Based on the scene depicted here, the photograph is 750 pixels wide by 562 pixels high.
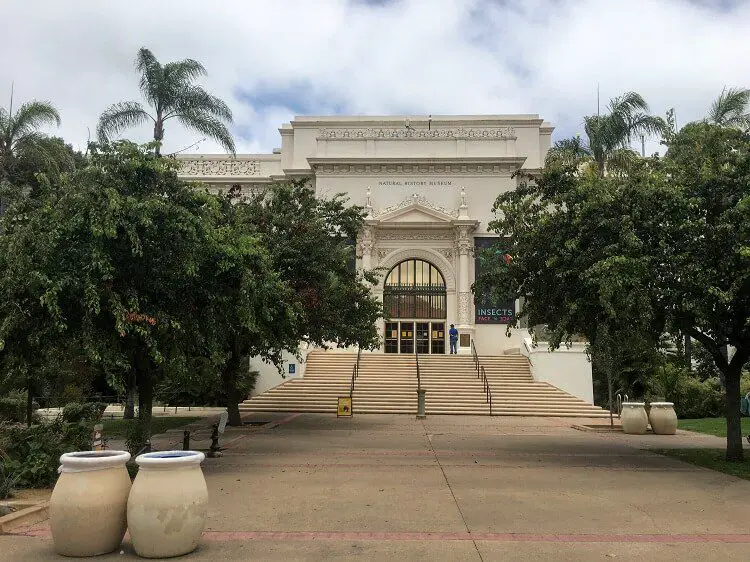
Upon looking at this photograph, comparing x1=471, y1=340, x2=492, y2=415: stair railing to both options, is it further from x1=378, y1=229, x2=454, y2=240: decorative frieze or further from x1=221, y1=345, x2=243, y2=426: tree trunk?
x1=221, y1=345, x2=243, y2=426: tree trunk

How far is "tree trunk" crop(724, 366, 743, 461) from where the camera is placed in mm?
13133

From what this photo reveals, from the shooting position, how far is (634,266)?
11.4 meters

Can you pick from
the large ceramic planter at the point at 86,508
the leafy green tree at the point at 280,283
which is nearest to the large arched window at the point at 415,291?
the leafy green tree at the point at 280,283

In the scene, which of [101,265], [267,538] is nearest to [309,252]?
[101,265]

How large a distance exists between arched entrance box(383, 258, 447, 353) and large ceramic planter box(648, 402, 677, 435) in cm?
2026

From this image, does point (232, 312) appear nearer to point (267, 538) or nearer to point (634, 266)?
point (267, 538)

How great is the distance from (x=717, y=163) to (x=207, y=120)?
22.2 m

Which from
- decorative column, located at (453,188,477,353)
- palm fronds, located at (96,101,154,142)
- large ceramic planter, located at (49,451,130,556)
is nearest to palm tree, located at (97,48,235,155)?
palm fronds, located at (96,101,154,142)

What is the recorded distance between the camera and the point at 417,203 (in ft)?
132

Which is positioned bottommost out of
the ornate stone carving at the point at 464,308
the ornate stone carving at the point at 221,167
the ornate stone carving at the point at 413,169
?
the ornate stone carving at the point at 464,308

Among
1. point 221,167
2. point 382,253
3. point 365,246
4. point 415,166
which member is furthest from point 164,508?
point 221,167

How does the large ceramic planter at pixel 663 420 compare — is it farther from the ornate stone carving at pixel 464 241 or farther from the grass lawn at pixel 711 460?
the ornate stone carving at pixel 464 241

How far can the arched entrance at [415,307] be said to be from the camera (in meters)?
Answer: 39.9

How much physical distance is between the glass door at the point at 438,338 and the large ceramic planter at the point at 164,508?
33893 mm
